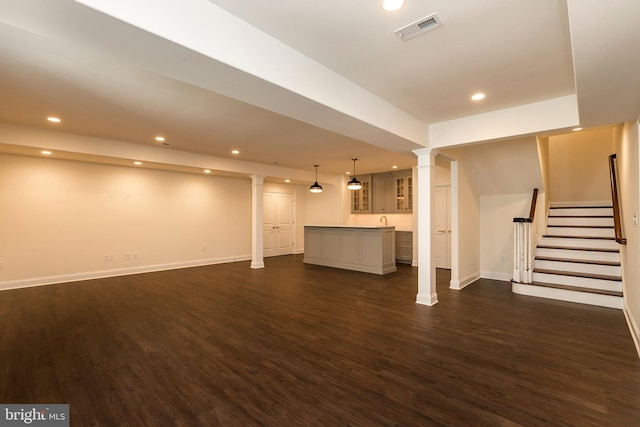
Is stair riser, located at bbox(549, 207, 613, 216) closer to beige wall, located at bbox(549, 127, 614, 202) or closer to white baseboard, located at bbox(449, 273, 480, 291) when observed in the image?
beige wall, located at bbox(549, 127, 614, 202)

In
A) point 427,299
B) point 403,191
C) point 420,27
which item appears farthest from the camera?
point 403,191

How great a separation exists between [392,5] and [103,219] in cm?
674

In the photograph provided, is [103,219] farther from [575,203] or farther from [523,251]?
[575,203]

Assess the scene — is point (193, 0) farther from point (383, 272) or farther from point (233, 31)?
point (383, 272)

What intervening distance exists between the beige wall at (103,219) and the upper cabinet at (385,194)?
3.89 meters

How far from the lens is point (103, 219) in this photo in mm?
6098

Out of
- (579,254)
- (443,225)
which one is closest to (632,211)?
(579,254)

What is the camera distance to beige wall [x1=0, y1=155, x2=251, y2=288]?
5207mm

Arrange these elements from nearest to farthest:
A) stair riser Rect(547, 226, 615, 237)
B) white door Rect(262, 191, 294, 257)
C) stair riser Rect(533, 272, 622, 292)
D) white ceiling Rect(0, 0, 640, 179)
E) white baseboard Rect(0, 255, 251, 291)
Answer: white ceiling Rect(0, 0, 640, 179) → stair riser Rect(533, 272, 622, 292) → stair riser Rect(547, 226, 615, 237) → white baseboard Rect(0, 255, 251, 291) → white door Rect(262, 191, 294, 257)

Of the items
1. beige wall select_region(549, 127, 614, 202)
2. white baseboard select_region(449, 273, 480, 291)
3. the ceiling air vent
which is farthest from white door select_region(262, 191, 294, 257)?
the ceiling air vent

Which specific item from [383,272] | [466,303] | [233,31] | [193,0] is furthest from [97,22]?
[383,272]

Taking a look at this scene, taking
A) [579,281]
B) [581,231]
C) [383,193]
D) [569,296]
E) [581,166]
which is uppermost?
[581,166]

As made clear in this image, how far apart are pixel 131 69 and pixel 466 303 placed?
197 inches

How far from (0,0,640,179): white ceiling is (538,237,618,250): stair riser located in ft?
9.50
